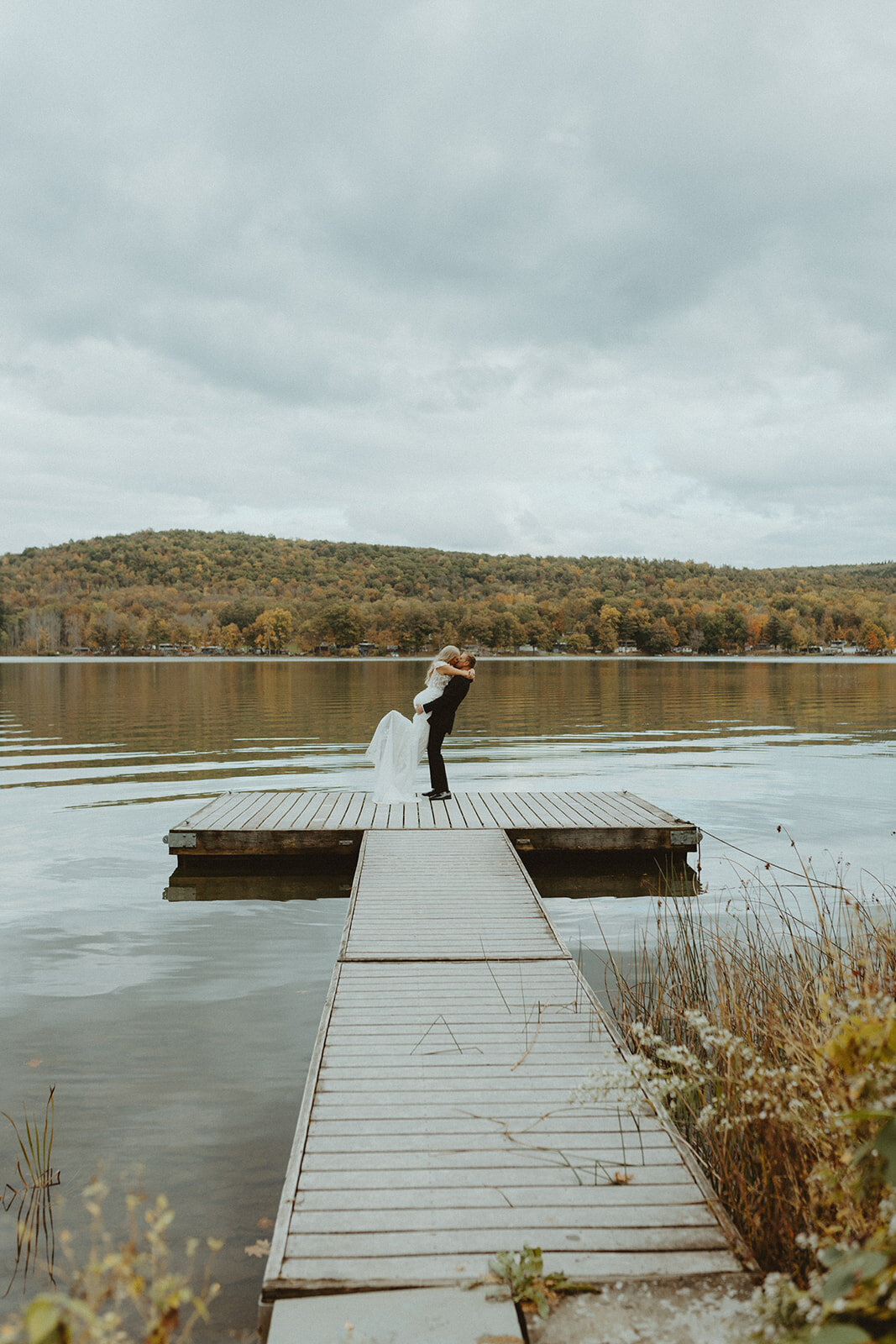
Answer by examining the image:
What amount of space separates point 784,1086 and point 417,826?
6185mm

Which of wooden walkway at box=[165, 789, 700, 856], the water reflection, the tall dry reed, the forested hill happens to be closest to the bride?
wooden walkway at box=[165, 789, 700, 856]

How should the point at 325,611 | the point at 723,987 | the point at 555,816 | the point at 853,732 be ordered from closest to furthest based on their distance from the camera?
the point at 723,987 < the point at 555,816 < the point at 853,732 < the point at 325,611

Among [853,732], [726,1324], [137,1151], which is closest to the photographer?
[726,1324]

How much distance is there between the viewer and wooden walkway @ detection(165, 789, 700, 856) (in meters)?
8.90

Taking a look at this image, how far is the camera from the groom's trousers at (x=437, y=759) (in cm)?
1012

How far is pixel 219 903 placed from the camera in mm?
8266

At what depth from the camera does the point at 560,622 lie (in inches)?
4274

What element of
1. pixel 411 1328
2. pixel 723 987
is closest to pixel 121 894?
pixel 723 987

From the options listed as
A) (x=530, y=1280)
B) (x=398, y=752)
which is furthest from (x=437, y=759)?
(x=530, y=1280)

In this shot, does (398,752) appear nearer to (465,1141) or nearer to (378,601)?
(465,1141)

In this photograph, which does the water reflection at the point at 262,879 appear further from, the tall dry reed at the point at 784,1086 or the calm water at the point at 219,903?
the tall dry reed at the point at 784,1086

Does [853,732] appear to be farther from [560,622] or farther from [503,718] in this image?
[560,622]

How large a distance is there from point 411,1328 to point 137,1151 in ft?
7.24

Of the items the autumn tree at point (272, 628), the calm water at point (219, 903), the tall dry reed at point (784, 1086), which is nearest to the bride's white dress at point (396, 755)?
the calm water at point (219, 903)
